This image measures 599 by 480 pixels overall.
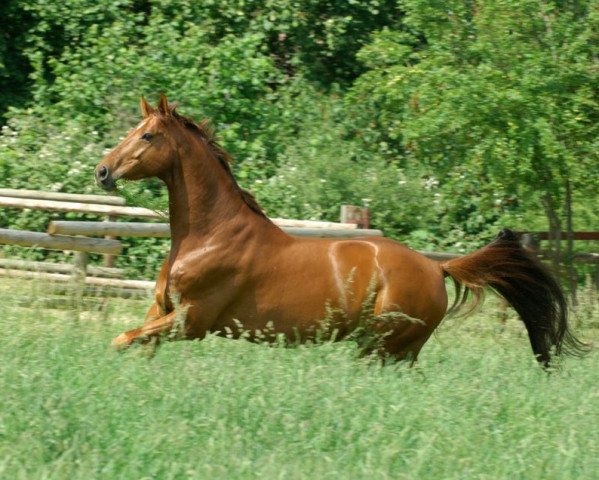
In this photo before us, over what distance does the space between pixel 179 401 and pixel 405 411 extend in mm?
1128

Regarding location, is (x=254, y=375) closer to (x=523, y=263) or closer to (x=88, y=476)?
(x=88, y=476)

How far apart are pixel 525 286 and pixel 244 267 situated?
7.16ft

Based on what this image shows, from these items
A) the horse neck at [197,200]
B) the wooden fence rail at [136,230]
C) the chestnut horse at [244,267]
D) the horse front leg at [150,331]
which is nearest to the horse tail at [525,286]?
the chestnut horse at [244,267]

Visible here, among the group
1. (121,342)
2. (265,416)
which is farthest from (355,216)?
(265,416)

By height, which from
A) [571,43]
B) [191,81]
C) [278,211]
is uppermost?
[571,43]

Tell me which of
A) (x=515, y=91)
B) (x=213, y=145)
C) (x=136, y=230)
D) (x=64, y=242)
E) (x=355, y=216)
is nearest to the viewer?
(x=213, y=145)

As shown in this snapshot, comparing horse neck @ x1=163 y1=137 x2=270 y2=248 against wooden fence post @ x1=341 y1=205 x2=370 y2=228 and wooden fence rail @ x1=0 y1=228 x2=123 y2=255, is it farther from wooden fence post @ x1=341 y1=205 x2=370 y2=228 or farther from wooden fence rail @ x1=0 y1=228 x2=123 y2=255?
wooden fence post @ x1=341 y1=205 x2=370 y2=228

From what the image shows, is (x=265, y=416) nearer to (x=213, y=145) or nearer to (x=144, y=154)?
(x=144, y=154)

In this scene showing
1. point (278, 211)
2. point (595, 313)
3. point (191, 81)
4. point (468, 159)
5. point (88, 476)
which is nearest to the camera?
point (88, 476)

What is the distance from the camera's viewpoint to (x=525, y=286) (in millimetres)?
8672

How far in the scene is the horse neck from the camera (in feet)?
25.7

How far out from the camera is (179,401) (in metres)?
5.68

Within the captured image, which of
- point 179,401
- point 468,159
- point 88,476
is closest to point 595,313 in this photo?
point 468,159

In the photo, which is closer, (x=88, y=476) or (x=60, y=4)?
(x=88, y=476)
